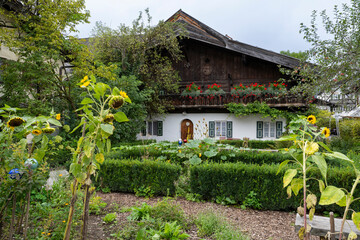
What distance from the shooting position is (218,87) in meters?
16.3

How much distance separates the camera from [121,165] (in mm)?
Result: 6359

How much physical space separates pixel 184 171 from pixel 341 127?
8.46 meters

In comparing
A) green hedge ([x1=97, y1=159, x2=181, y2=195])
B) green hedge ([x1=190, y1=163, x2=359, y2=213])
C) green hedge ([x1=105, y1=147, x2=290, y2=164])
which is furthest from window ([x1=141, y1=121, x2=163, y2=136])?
green hedge ([x1=190, y1=163, x2=359, y2=213])

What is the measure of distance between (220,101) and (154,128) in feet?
16.7

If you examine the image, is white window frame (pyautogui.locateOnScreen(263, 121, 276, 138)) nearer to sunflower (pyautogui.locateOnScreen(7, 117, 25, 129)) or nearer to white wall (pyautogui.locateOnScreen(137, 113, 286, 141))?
white wall (pyautogui.locateOnScreen(137, 113, 286, 141))

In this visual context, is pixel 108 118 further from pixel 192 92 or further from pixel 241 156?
pixel 192 92

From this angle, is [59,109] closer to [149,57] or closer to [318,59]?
[149,57]

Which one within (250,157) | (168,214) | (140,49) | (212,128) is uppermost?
(140,49)

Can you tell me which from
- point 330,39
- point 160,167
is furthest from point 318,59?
point 160,167

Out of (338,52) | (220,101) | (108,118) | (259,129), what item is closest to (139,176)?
(108,118)

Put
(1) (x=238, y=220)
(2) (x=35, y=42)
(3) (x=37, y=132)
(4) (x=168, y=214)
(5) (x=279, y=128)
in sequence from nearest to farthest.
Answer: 1. (3) (x=37, y=132)
2. (4) (x=168, y=214)
3. (1) (x=238, y=220)
4. (2) (x=35, y=42)
5. (5) (x=279, y=128)

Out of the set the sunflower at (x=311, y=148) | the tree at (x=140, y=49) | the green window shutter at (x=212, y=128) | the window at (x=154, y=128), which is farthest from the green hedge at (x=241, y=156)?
the window at (x=154, y=128)

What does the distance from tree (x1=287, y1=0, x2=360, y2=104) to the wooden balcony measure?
6.69 meters

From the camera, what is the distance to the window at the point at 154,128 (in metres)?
17.9
